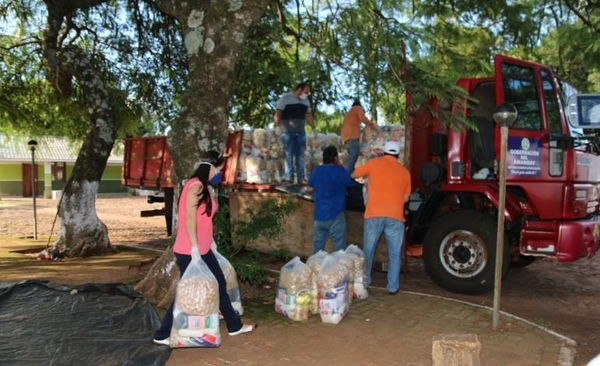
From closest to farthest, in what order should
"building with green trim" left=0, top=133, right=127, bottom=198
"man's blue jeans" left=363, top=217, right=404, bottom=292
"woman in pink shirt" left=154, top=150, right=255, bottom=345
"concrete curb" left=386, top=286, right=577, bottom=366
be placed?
"concrete curb" left=386, top=286, right=577, bottom=366 < "woman in pink shirt" left=154, top=150, right=255, bottom=345 < "man's blue jeans" left=363, top=217, right=404, bottom=292 < "building with green trim" left=0, top=133, right=127, bottom=198

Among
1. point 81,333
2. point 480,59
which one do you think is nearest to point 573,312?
point 480,59

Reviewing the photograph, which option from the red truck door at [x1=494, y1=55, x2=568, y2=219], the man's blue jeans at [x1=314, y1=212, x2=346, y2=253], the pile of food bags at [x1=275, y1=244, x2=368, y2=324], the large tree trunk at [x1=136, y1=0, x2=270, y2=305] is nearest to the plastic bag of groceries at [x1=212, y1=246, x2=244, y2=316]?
the pile of food bags at [x1=275, y1=244, x2=368, y2=324]

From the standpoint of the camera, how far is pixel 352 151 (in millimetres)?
8703

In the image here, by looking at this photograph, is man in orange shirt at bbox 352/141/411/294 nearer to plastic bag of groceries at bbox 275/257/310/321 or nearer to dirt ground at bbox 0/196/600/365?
dirt ground at bbox 0/196/600/365

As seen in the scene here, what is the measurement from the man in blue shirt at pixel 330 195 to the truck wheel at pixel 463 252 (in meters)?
1.18

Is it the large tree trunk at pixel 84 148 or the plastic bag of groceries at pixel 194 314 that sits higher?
the large tree trunk at pixel 84 148

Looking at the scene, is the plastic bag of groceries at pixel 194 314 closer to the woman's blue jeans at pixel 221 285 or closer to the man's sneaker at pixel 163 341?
the man's sneaker at pixel 163 341

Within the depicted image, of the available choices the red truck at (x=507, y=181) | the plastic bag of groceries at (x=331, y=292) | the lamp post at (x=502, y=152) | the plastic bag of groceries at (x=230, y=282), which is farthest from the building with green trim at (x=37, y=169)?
the lamp post at (x=502, y=152)

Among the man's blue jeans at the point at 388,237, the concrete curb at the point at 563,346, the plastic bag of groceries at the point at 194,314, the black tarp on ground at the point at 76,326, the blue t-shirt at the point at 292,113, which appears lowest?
the concrete curb at the point at 563,346

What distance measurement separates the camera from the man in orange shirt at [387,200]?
667 centimetres

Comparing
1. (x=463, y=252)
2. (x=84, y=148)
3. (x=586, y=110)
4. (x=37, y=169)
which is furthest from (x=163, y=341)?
(x=37, y=169)

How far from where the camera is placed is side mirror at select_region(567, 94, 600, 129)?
4.55 m

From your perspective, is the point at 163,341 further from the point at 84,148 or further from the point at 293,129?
the point at 84,148

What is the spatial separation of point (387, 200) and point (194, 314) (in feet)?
9.34
